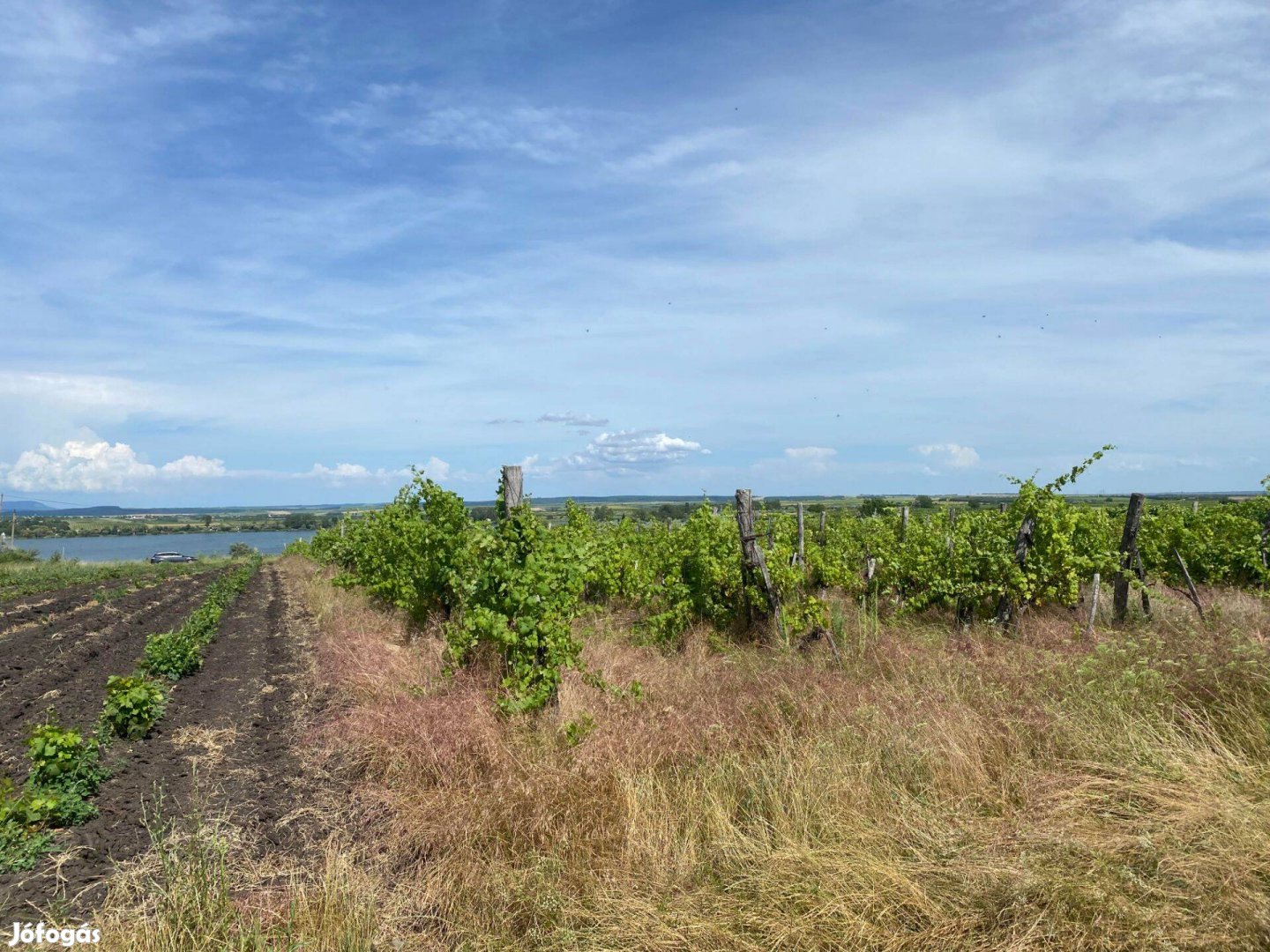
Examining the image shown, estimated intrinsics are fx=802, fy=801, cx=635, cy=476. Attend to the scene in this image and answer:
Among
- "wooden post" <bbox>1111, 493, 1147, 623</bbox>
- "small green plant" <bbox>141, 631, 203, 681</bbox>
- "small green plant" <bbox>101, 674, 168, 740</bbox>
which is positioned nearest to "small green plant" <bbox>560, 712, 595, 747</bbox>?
"small green plant" <bbox>101, 674, 168, 740</bbox>

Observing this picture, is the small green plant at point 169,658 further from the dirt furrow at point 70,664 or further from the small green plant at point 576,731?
the small green plant at point 576,731

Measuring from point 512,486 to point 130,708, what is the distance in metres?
3.98

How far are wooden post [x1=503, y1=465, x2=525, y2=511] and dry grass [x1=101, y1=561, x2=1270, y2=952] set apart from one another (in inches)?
77.1

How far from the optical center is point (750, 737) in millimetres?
5613

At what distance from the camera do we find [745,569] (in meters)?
10.8

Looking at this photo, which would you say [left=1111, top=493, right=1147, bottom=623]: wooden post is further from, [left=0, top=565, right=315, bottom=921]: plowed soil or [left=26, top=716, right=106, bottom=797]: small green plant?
[left=26, top=716, right=106, bottom=797]: small green plant

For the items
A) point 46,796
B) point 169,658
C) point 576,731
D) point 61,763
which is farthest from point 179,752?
point 576,731

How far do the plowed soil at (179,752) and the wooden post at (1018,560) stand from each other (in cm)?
883

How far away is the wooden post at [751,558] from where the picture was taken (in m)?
10.4

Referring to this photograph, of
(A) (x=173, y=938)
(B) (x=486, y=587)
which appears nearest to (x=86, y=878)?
(A) (x=173, y=938)

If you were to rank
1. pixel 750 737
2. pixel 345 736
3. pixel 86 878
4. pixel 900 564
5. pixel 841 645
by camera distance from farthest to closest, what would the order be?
1. pixel 900 564
2. pixel 841 645
3. pixel 345 736
4. pixel 750 737
5. pixel 86 878

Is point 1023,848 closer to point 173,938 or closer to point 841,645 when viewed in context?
point 173,938

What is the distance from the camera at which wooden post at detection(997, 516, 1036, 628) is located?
1065 cm

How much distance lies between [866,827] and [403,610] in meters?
11.8
